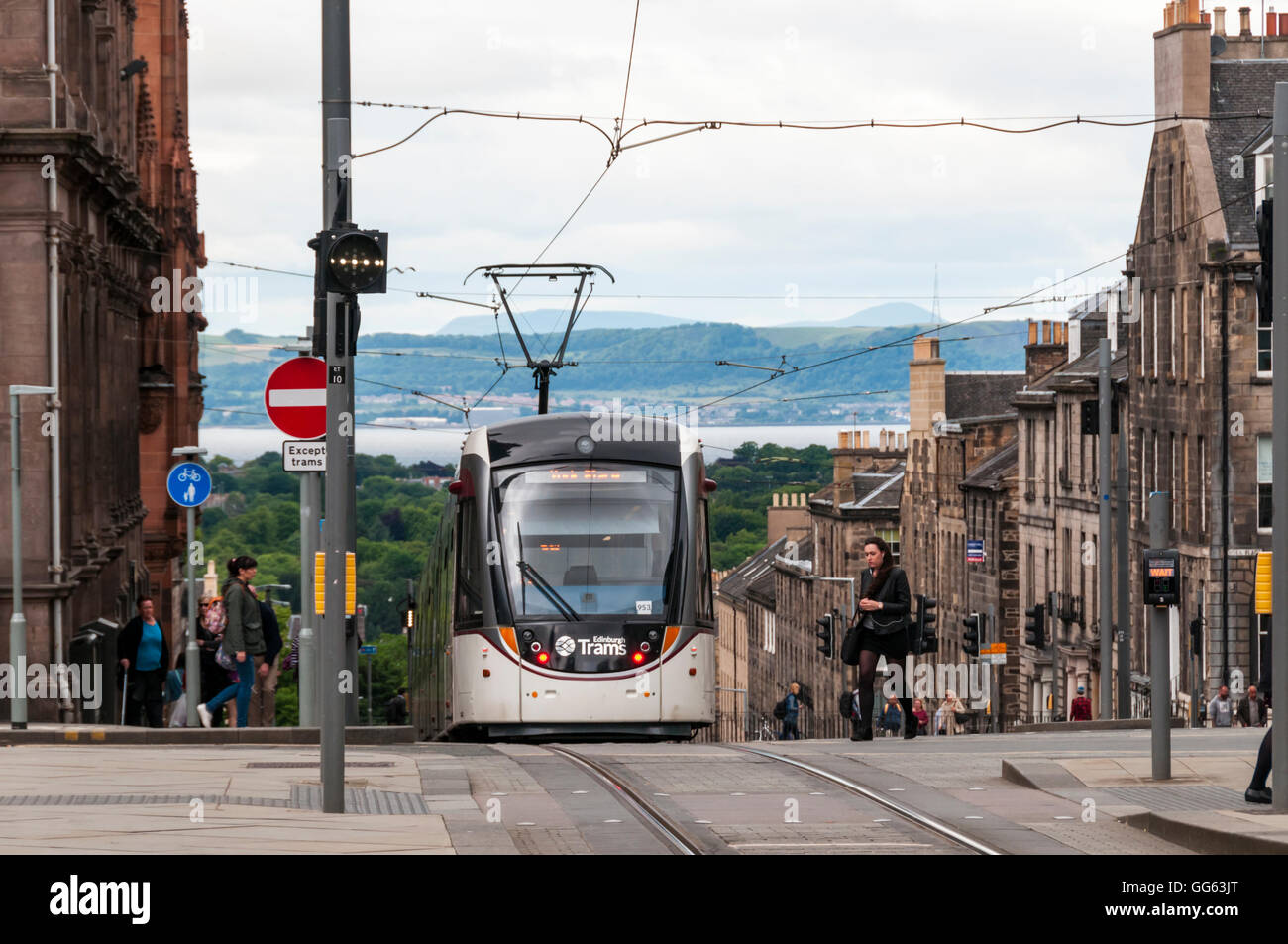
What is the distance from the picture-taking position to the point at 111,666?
107ft

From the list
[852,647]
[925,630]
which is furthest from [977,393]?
[852,647]

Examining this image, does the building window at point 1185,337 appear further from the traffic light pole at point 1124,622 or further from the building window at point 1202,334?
the traffic light pole at point 1124,622

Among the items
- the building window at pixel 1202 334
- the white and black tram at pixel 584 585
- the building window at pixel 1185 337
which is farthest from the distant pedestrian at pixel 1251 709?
the white and black tram at pixel 584 585

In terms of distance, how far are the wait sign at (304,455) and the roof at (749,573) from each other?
98339 millimetres

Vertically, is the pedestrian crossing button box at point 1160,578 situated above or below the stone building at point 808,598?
above

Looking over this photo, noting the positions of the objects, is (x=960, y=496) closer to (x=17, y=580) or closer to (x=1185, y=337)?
(x=1185, y=337)

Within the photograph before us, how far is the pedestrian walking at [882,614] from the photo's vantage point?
20781mm

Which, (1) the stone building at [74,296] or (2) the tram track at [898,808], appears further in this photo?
(1) the stone building at [74,296]

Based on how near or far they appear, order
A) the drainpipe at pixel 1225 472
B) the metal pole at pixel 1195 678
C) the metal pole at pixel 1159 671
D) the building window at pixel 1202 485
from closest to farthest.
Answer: the metal pole at pixel 1159 671
the metal pole at pixel 1195 678
the drainpipe at pixel 1225 472
the building window at pixel 1202 485

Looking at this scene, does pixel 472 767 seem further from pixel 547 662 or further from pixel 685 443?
pixel 685 443

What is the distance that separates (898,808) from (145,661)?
12.7 metres

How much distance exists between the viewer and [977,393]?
312 feet

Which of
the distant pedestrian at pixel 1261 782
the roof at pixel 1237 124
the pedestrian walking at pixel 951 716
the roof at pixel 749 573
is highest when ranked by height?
the roof at pixel 1237 124
